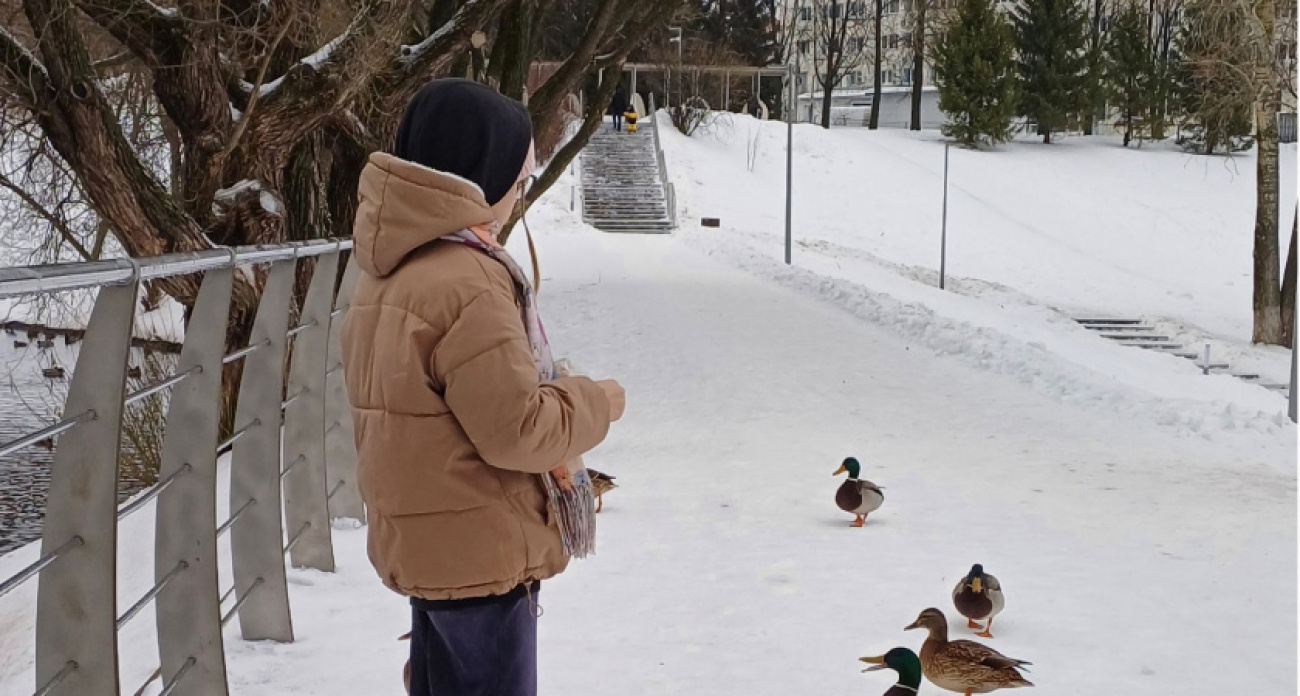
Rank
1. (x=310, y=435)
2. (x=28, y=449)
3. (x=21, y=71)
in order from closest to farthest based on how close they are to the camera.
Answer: (x=310, y=435) < (x=21, y=71) < (x=28, y=449)

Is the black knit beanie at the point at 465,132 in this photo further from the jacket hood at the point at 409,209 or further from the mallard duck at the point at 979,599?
the mallard duck at the point at 979,599

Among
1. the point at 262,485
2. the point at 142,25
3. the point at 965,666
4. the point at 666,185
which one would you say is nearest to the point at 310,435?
the point at 262,485

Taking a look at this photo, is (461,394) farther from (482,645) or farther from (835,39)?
(835,39)

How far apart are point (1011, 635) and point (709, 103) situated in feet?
157

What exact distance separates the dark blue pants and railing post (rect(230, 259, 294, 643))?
5.30 feet

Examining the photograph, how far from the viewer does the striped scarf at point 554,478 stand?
105 inches

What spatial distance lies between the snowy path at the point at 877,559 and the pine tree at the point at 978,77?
37351 mm

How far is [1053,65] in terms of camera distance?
5044 cm

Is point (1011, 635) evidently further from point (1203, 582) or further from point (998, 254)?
point (998, 254)

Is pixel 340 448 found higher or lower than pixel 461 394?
lower

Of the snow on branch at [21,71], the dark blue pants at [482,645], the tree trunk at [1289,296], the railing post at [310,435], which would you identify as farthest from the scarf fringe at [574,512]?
the tree trunk at [1289,296]

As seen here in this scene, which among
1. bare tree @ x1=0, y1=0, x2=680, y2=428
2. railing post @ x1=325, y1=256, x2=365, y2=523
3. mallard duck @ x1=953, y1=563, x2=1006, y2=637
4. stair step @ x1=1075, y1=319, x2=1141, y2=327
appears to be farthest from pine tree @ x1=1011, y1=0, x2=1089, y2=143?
mallard duck @ x1=953, y1=563, x2=1006, y2=637

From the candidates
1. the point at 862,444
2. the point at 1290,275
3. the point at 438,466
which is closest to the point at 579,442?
the point at 438,466

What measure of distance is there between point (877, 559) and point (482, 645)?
3.60 meters
